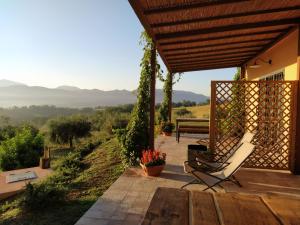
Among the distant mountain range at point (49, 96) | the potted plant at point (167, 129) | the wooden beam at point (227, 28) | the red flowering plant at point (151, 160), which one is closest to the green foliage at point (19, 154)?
the potted plant at point (167, 129)

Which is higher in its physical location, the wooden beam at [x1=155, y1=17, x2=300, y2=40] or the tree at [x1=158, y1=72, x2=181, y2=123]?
the wooden beam at [x1=155, y1=17, x2=300, y2=40]

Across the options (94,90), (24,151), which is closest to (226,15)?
(24,151)

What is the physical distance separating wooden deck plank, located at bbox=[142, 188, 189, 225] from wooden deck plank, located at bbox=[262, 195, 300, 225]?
568 millimetres

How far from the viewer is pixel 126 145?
20.7 feet

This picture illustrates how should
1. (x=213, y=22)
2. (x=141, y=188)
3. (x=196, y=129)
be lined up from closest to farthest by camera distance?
1. (x=141, y=188)
2. (x=213, y=22)
3. (x=196, y=129)

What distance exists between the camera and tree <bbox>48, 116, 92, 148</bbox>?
20859 millimetres

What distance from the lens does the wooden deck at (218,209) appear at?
156cm

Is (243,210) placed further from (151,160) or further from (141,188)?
(151,160)

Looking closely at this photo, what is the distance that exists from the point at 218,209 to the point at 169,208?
1.05 ft

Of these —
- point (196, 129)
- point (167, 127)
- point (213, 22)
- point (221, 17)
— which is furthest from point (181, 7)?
point (167, 127)

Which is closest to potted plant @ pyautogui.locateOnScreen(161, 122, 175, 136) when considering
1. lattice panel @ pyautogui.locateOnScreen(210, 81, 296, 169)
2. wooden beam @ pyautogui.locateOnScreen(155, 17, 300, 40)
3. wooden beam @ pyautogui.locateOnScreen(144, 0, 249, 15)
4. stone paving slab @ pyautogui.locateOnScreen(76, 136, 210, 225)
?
stone paving slab @ pyautogui.locateOnScreen(76, 136, 210, 225)

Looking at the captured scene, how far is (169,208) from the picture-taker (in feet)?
5.69

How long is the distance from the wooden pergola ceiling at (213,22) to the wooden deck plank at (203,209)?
2457mm

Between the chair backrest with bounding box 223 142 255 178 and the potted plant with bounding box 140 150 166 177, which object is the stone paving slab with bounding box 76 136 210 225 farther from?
the chair backrest with bounding box 223 142 255 178
